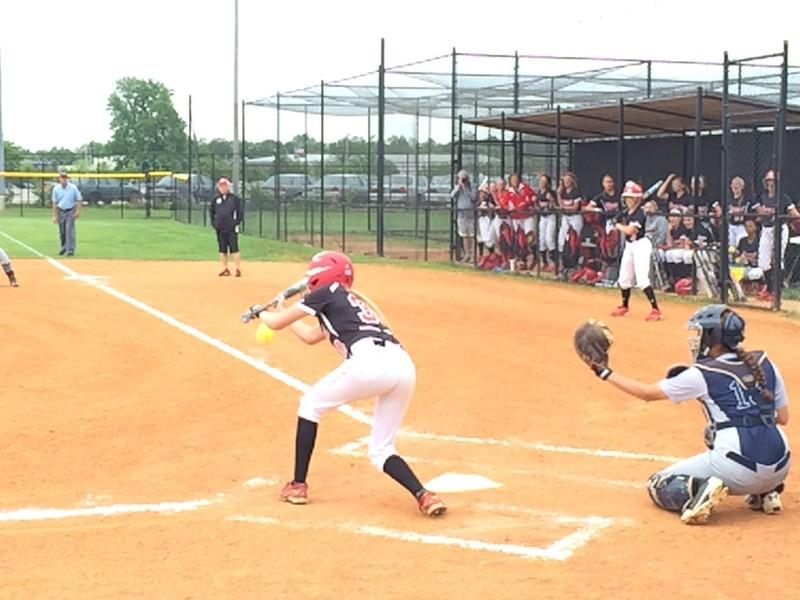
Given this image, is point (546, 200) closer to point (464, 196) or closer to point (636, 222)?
point (464, 196)

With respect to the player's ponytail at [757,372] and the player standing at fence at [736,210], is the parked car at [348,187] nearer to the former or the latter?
the player standing at fence at [736,210]

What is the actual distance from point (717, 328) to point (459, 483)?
1.85m

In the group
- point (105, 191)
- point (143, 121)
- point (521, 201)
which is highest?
point (143, 121)

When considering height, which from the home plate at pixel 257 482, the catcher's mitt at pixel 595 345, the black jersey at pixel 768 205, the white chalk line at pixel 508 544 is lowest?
the home plate at pixel 257 482

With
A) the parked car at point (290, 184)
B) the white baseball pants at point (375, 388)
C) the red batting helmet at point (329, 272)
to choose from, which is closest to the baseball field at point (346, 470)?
the white baseball pants at point (375, 388)

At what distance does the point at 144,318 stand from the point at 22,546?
849 centimetres

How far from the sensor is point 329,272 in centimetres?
666

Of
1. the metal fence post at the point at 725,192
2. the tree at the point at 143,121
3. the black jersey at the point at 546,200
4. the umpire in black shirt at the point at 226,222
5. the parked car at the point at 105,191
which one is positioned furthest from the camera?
the tree at the point at 143,121

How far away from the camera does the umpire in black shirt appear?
64.7 ft

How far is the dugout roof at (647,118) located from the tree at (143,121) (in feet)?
175

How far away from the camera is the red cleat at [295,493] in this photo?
6.56 m

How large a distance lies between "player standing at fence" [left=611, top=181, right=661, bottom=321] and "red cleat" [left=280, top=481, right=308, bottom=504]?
9142 millimetres

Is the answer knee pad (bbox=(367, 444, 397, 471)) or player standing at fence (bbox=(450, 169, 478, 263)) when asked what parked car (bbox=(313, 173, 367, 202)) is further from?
knee pad (bbox=(367, 444, 397, 471))

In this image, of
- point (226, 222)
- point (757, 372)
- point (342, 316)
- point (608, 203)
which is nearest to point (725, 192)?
point (608, 203)
